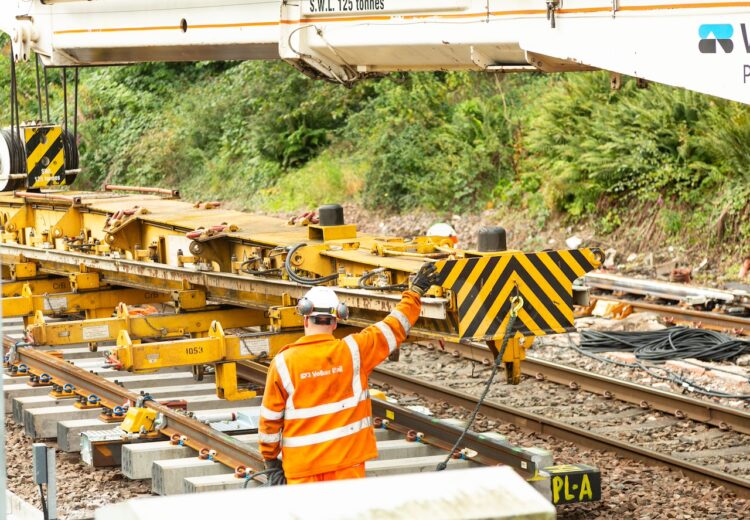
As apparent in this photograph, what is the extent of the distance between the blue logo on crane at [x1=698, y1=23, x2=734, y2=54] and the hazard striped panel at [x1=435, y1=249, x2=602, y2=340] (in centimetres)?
192

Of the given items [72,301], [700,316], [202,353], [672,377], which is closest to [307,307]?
[202,353]

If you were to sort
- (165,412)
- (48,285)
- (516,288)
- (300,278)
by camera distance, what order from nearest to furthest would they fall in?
(516,288) → (300,278) → (165,412) → (48,285)

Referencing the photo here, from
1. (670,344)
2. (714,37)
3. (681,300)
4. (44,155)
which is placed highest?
(714,37)

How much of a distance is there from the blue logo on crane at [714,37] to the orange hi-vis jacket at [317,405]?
2.13 metres

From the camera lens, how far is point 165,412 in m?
9.09

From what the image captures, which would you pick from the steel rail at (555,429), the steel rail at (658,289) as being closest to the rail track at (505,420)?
the steel rail at (555,429)

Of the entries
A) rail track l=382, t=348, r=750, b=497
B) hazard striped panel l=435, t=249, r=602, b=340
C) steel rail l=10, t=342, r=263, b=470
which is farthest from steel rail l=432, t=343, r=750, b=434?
steel rail l=10, t=342, r=263, b=470

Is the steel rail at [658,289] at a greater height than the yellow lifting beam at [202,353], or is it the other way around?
the yellow lifting beam at [202,353]

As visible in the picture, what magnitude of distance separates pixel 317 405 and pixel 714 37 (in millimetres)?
2544

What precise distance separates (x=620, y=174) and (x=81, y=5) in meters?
9.87

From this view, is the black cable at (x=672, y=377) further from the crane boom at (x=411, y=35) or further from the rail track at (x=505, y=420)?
the crane boom at (x=411, y=35)

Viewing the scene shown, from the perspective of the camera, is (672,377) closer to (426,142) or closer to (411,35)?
(411,35)

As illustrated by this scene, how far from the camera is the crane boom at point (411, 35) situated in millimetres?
6027

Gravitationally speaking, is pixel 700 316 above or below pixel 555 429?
above
